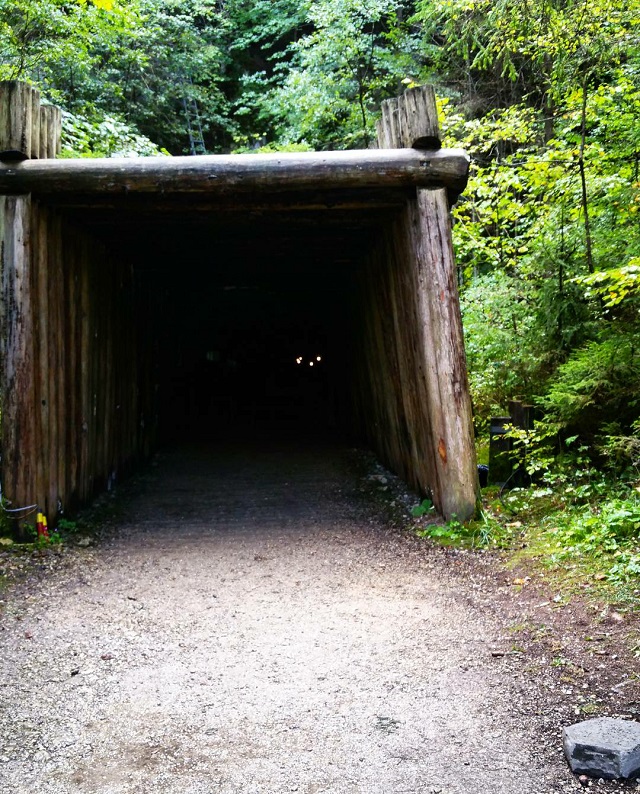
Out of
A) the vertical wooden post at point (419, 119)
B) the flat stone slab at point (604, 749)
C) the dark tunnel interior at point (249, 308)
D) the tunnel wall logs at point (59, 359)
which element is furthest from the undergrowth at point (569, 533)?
the tunnel wall logs at point (59, 359)

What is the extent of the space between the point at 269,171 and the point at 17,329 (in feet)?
8.67

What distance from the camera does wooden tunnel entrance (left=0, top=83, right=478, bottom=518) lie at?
20.4 ft

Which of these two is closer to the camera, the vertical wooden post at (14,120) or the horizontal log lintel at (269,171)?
the vertical wooden post at (14,120)

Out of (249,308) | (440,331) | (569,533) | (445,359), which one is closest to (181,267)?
(440,331)

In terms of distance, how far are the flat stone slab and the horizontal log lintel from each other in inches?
192

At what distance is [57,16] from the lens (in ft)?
32.1

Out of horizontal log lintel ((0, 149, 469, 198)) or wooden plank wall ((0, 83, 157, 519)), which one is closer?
wooden plank wall ((0, 83, 157, 519))

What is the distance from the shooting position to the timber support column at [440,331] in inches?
247

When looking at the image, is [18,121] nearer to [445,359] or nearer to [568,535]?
[445,359]

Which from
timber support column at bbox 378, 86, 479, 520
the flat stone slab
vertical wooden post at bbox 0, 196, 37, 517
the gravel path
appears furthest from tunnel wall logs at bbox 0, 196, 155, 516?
the flat stone slab

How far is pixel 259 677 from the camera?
3701 millimetres

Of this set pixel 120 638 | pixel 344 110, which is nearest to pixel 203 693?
pixel 120 638

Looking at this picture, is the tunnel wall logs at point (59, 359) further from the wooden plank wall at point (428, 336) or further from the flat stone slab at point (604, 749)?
the flat stone slab at point (604, 749)

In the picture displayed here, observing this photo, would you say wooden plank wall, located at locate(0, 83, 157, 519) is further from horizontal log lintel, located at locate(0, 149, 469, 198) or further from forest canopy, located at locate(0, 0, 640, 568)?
forest canopy, located at locate(0, 0, 640, 568)
